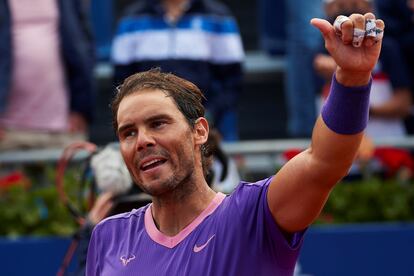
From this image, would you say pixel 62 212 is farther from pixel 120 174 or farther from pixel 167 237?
pixel 167 237

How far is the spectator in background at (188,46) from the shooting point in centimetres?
721

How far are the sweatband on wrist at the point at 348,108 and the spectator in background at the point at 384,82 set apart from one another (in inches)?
169

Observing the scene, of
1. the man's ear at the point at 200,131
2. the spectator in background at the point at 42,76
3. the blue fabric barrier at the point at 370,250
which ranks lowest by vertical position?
the blue fabric barrier at the point at 370,250

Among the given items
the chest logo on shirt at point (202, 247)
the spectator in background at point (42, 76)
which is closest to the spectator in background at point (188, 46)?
the spectator in background at point (42, 76)

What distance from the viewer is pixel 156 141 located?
3.45 m

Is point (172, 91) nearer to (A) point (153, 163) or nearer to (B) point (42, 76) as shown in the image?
(A) point (153, 163)

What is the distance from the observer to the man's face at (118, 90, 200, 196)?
3447 millimetres

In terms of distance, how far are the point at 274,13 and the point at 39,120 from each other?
7.70ft

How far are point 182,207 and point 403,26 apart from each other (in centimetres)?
471

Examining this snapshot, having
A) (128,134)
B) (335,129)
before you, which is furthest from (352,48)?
(128,134)

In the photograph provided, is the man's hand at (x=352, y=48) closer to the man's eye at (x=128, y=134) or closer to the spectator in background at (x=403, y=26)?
the man's eye at (x=128, y=134)

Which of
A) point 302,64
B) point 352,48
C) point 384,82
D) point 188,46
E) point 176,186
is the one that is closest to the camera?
point 352,48

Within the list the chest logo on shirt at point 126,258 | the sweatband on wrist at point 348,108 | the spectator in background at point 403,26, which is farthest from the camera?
the spectator in background at point 403,26

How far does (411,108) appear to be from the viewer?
777cm
